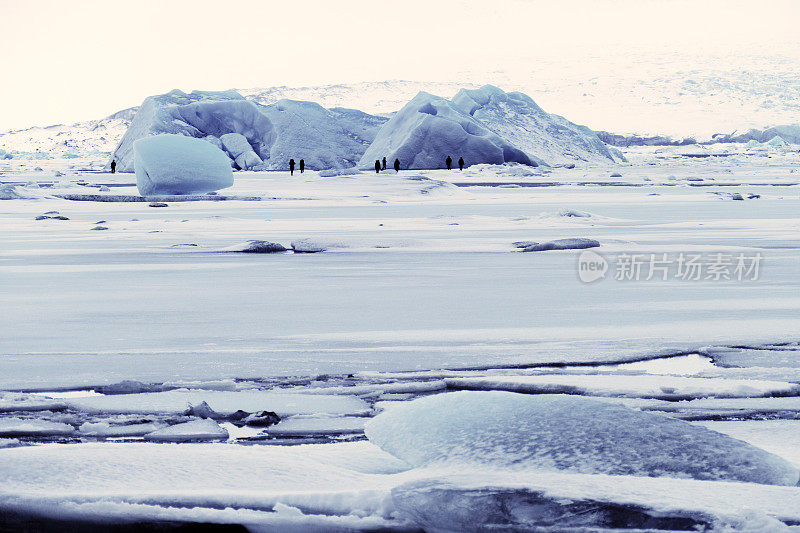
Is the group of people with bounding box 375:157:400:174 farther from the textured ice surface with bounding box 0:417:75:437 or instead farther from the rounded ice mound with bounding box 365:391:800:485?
the rounded ice mound with bounding box 365:391:800:485

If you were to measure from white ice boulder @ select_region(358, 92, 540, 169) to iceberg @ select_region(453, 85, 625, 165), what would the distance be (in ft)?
7.92

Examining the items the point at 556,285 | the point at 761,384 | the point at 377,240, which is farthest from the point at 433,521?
the point at 377,240

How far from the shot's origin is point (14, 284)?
494cm

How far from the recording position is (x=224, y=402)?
232 cm

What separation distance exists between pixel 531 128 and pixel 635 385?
32.6 metres

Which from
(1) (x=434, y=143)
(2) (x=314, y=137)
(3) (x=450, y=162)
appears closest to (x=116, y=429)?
(3) (x=450, y=162)

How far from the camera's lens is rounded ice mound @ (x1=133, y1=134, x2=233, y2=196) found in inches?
677

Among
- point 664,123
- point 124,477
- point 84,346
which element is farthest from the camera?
point 664,123

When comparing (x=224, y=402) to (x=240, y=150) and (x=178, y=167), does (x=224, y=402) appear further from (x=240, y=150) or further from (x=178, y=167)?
(x=240, y=150)

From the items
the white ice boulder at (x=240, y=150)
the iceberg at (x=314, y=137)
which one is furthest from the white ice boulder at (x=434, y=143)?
the white ice boulder at (x=240, y=150)

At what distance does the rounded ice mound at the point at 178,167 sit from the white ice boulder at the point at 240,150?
41.6 feet

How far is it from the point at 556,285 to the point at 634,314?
3.15ft

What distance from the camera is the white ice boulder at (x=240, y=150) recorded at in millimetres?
31016

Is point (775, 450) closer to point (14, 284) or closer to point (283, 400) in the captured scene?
point (283, 400)
